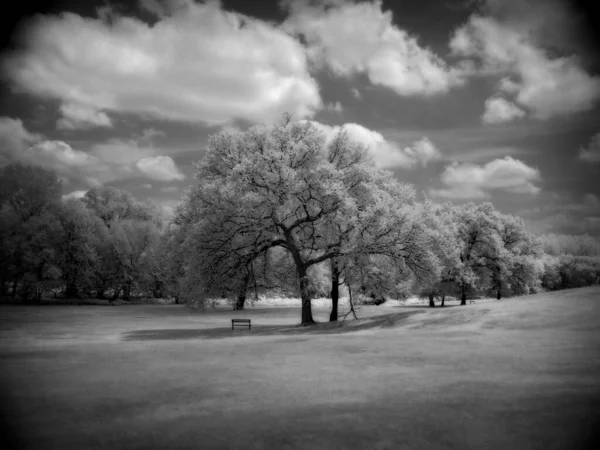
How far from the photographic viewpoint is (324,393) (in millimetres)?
10641

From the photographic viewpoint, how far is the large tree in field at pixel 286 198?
30.1 meters

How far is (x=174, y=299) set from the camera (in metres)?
80.9

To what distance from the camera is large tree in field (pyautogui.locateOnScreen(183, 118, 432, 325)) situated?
3014 cm

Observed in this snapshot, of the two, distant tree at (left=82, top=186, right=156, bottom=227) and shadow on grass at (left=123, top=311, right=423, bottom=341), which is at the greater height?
distant tree at (left=82, top=186, right=156, bottom=227)

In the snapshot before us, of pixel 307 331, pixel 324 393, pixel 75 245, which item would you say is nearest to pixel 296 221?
pixel 307 331

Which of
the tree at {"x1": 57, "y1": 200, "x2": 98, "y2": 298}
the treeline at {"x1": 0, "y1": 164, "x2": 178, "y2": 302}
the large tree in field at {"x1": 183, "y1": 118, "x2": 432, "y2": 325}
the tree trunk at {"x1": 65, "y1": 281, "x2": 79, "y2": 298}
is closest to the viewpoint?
the large tree in field at {"x1": 183, "y1": 118, "x2": 432, "y2": 325}

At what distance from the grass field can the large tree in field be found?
1228 cm

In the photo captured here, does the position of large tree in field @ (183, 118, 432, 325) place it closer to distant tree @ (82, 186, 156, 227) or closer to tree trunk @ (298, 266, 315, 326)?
tree trunk @ (298, 266, 315, 326)

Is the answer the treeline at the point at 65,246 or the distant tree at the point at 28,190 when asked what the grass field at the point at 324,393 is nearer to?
the distant tree at the point at 28,190

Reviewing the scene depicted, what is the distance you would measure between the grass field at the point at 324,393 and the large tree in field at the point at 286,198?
483 inches

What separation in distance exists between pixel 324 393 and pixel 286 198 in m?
21.2

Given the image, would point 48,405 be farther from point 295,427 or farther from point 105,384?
point 295,427

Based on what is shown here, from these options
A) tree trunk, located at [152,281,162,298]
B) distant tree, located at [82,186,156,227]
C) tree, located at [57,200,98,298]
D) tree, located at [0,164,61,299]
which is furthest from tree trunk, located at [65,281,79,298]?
distant tree, located at [82,186,156,227]

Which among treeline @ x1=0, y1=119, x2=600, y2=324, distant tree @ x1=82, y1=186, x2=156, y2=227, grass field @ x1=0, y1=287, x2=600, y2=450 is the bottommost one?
grass field @ x1=0, y1=287, x2=600, y2=450
